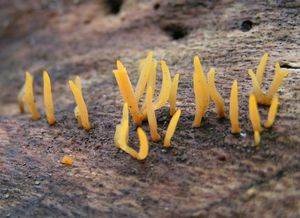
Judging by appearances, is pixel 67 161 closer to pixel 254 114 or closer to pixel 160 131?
pixel 160 131

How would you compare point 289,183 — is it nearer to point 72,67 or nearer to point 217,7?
point 217,7

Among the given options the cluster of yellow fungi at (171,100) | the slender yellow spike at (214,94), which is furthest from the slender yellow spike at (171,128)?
the slender yellow spike at (214,94)

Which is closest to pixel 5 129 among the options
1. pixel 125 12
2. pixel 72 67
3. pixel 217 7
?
pixel 72 67

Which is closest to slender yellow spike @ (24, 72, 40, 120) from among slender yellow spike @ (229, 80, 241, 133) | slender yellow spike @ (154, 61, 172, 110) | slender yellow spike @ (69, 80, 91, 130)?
slender yellow spike @ (69, 80, 91, 130)

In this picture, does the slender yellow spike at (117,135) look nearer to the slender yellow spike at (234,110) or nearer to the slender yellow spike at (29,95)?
the slender yellow spike at (234,110)

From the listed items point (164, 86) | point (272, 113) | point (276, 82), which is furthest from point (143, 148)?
point (276, 82)

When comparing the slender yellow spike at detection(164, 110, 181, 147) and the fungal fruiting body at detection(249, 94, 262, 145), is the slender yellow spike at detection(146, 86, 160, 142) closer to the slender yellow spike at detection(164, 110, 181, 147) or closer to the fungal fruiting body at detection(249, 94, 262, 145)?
the slender yellow spike at detection(164, 110, 181, 147)
